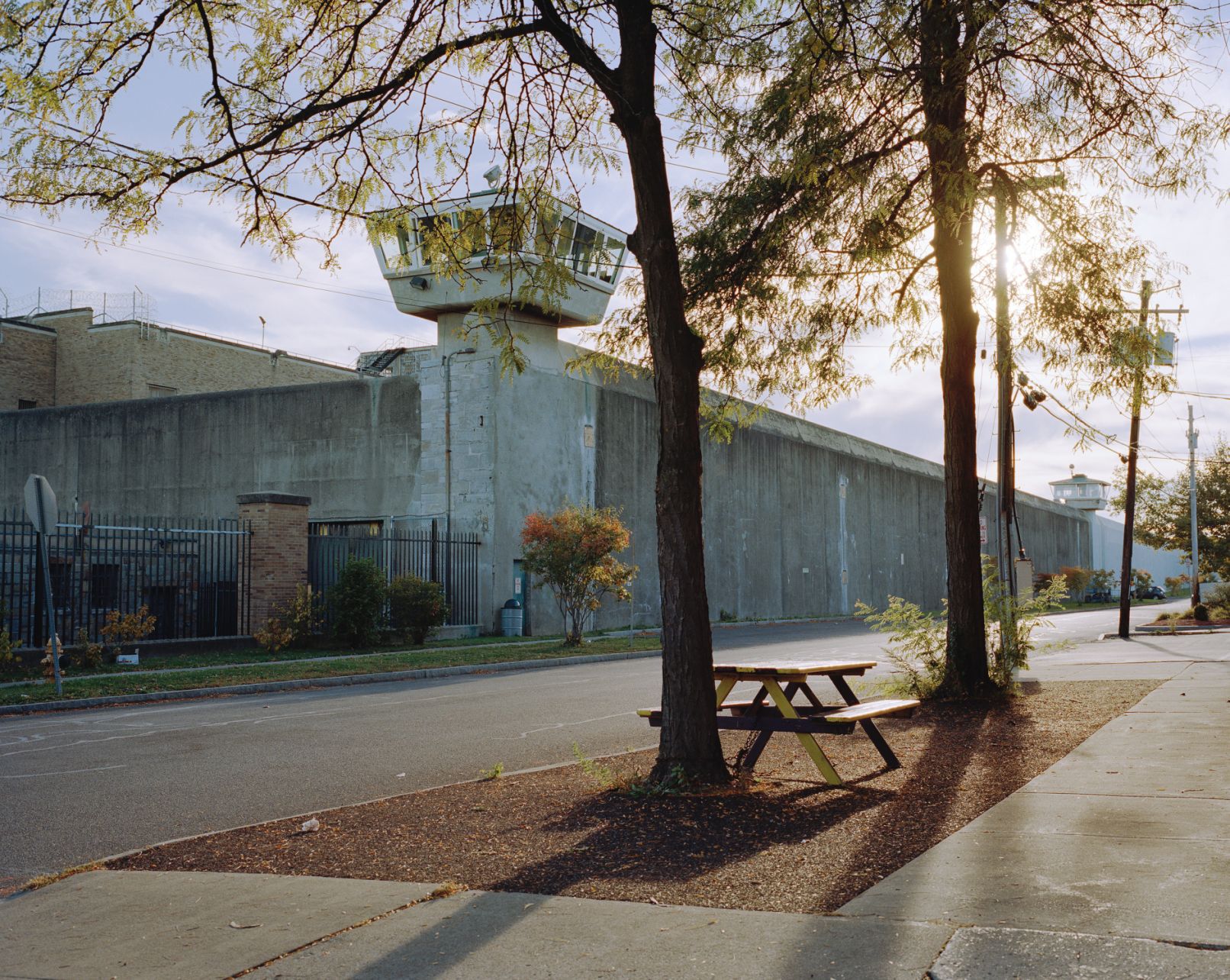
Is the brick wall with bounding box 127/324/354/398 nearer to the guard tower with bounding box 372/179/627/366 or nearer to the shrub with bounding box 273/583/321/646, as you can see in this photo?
the guard tower with bounding box 372/179/627/366

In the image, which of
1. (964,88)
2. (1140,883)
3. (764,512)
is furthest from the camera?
(764,512)

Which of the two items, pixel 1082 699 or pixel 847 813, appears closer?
pixel 847 813

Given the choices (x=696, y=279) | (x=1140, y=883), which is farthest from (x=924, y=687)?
(x=1140, y=883)

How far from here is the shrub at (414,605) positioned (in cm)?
2559

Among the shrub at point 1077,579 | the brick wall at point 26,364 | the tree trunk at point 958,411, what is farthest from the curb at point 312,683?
the shrub at point 1077,579

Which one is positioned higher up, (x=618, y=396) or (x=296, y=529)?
(x=618, y=396)

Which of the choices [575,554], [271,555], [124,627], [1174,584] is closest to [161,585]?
[271,555]

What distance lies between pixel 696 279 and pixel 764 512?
30811 millimetres

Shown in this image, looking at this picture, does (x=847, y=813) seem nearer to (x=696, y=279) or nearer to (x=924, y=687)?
(x=924, y=687)

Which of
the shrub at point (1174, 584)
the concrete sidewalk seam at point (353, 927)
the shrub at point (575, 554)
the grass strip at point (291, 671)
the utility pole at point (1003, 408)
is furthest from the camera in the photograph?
the shrub at point (1174, 584)

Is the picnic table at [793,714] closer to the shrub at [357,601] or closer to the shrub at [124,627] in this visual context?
the shrub at [124,627]

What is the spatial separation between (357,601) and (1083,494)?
268 feet

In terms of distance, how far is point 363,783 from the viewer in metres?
8.79

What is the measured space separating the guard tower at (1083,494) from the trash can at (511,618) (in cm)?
7289
